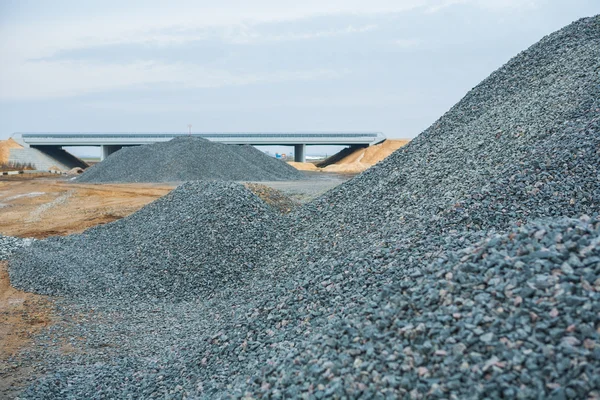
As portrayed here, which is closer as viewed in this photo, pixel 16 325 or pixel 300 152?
pixel 16 325

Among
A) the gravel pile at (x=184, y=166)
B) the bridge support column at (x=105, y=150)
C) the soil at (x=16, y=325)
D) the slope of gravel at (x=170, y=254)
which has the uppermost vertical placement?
the bridge support column at (x=105, y=150)

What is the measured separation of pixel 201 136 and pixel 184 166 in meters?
17.0

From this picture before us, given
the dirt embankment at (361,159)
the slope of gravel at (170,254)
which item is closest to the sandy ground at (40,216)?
the slope of gravel at (170,254)

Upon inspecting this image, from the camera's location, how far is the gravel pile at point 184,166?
32.0 metres

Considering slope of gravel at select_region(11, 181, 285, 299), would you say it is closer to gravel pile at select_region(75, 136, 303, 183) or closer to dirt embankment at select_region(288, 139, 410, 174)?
gravel pile at select_region(75, 136, 303, 183)

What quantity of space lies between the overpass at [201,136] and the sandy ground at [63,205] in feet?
61.1

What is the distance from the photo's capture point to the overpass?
48.4m

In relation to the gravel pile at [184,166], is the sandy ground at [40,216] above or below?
below

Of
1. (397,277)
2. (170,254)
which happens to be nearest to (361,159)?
(170,254)

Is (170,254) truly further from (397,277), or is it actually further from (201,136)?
(201,136)

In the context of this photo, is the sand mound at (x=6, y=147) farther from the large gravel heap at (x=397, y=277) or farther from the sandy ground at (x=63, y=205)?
the large gravel heap at (x=397, y=277)

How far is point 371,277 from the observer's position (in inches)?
244

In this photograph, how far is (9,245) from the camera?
1277 cm

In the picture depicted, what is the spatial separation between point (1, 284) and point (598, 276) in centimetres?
1052
